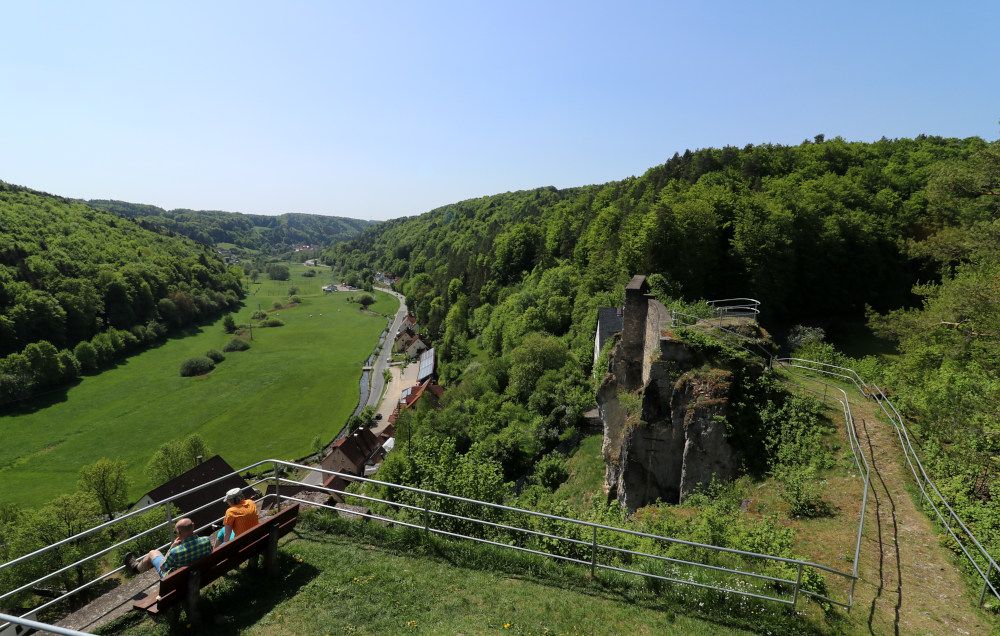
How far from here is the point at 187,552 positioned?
5.75m

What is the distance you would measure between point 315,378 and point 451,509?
66372 millimetres

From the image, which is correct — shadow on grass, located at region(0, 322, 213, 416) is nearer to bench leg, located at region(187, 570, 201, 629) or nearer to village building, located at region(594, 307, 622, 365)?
village building, located at region(594, 307, 622, 365)

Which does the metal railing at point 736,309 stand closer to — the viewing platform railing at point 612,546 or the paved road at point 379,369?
the viewing platform railing at point 612,546

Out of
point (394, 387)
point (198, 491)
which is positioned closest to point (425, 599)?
point (198, 491)

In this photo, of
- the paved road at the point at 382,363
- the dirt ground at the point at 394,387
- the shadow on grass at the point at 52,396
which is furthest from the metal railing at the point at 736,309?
the shadow on grass at the point at 52,396

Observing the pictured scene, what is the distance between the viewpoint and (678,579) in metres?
6.95

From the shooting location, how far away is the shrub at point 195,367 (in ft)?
233

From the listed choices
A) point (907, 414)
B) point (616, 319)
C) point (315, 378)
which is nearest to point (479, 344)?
point (315, 378)

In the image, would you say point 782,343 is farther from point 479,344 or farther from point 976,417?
point 479,344

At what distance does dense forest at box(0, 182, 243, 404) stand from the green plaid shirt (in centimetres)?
7541

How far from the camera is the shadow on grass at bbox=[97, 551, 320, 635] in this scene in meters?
5.70

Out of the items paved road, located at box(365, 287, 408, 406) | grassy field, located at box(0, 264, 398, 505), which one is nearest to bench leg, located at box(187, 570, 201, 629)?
→ grassy field, located at box(0, 264, 398, 505)

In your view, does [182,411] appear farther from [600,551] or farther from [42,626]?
[42,626]

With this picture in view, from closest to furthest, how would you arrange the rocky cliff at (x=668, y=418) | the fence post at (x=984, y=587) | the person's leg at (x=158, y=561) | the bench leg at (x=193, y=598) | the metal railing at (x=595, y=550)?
1. the bench leg at (x=193, y=598)
2. the person's leg at (x=158, y=561)
3. the metal railing at (x=595, y=550)
4. the fence post at (x=984, y=587)
5. the rocky cliff at (x=668, y=418)
